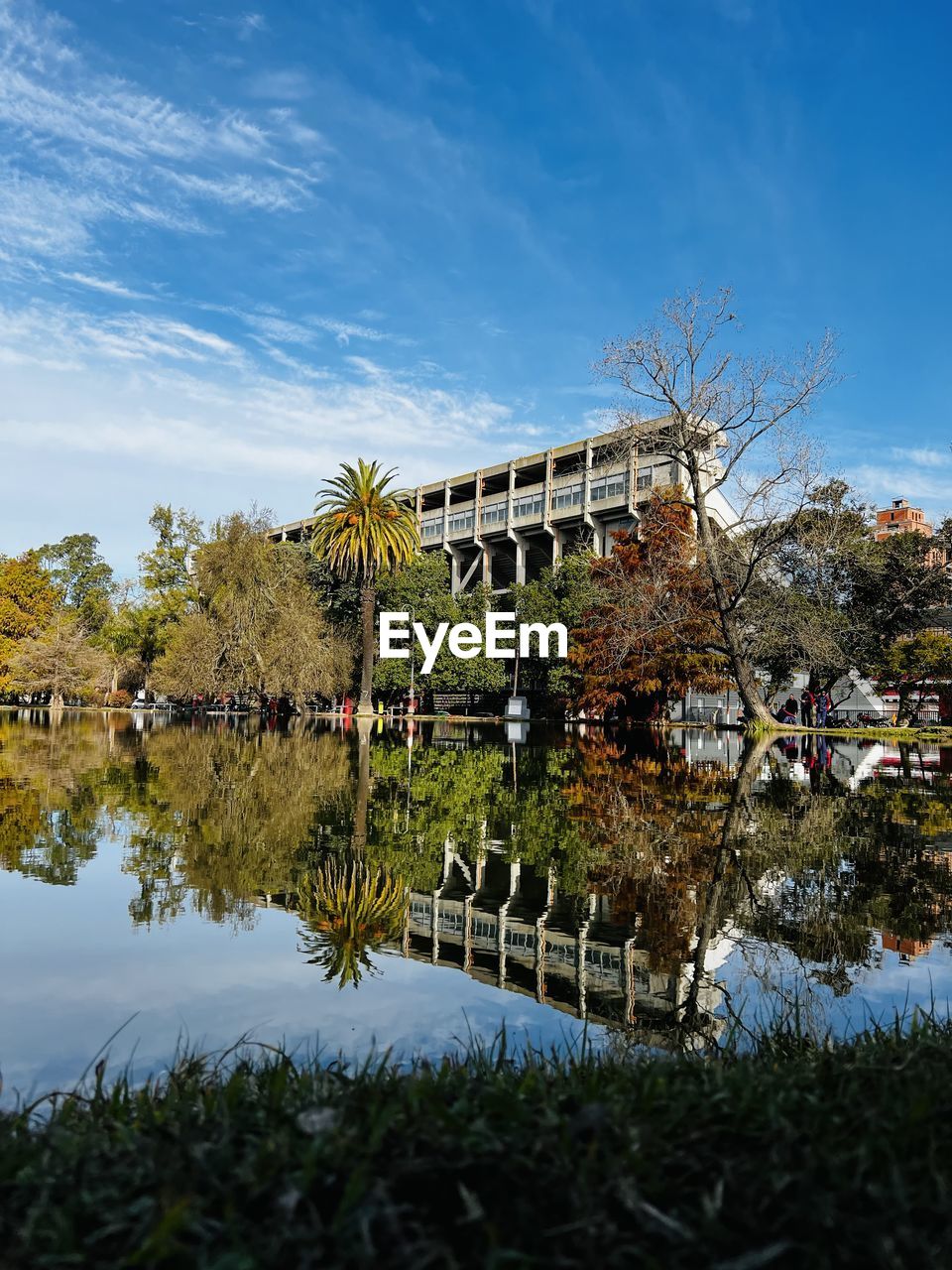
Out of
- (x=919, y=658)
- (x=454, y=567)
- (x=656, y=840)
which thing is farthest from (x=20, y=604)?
(x=656, y=840)

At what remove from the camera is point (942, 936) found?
18.2 feet

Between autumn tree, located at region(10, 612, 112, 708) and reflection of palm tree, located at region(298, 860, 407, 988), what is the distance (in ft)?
191

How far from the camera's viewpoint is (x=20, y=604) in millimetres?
64375

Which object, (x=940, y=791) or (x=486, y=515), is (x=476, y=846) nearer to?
(x=940, y=791)

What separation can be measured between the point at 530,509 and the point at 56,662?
34.3 meters

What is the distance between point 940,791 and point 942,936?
30.8 ft

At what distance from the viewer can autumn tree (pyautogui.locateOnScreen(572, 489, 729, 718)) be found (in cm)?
3234

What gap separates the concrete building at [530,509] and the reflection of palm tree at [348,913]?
45857mm

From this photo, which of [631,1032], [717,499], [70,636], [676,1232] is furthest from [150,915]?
[70,636]

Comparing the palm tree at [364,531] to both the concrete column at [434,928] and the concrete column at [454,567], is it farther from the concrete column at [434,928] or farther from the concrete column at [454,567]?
the concrete column at [434,928]

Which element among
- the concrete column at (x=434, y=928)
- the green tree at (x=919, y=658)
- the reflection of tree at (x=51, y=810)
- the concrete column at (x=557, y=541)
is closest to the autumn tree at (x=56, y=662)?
the concrete column at (x=557, y=541)

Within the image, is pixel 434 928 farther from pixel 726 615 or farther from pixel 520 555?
pixel 520 555

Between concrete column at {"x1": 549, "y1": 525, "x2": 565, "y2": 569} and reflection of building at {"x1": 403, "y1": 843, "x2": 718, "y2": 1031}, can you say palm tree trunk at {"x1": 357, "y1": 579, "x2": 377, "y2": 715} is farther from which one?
reflection of building at {"x1": 403, "y1": 843, "x2": 718, "y2": 1031}

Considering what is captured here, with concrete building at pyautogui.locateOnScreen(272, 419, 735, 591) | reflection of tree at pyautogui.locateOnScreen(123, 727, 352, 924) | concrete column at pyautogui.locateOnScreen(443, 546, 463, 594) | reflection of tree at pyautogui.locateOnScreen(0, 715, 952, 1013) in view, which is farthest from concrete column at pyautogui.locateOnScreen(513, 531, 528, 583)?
reflection of tree at pyautogui.locateOnScreen(0, 715, 952, 1013)
